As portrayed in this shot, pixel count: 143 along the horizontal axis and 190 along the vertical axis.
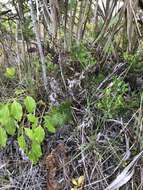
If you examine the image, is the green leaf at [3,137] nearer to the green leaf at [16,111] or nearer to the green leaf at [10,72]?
the green leaf at [16,111]

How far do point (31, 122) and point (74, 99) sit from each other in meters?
0.16

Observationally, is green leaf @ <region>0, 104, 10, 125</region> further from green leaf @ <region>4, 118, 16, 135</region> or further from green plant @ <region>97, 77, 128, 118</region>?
green plant @ <region>97, 77, 128, 118</region>

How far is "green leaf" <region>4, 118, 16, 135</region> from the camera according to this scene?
1.31 meters

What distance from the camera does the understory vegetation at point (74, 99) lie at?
1.35m

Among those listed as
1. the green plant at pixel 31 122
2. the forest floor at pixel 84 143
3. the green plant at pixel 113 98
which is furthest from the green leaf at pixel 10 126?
the green plant at pixel 113 98

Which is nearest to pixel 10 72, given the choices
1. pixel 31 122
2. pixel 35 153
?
pixel 31 122

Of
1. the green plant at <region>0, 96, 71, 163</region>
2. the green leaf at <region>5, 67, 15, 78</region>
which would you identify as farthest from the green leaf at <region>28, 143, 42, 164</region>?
the green leaf at <region>5, 67, 15, 78</region>

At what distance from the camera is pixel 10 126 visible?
1.33 metres

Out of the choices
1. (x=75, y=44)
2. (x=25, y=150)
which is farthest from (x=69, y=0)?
(x=25, y=150)

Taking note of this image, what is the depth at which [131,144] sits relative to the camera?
1.37 metres

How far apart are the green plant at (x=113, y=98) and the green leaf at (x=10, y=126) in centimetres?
27

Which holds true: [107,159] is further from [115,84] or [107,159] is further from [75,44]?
[75,44]

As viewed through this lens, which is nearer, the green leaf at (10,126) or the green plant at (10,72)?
the green leaf at (10,126)

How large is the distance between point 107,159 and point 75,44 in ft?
1.42
